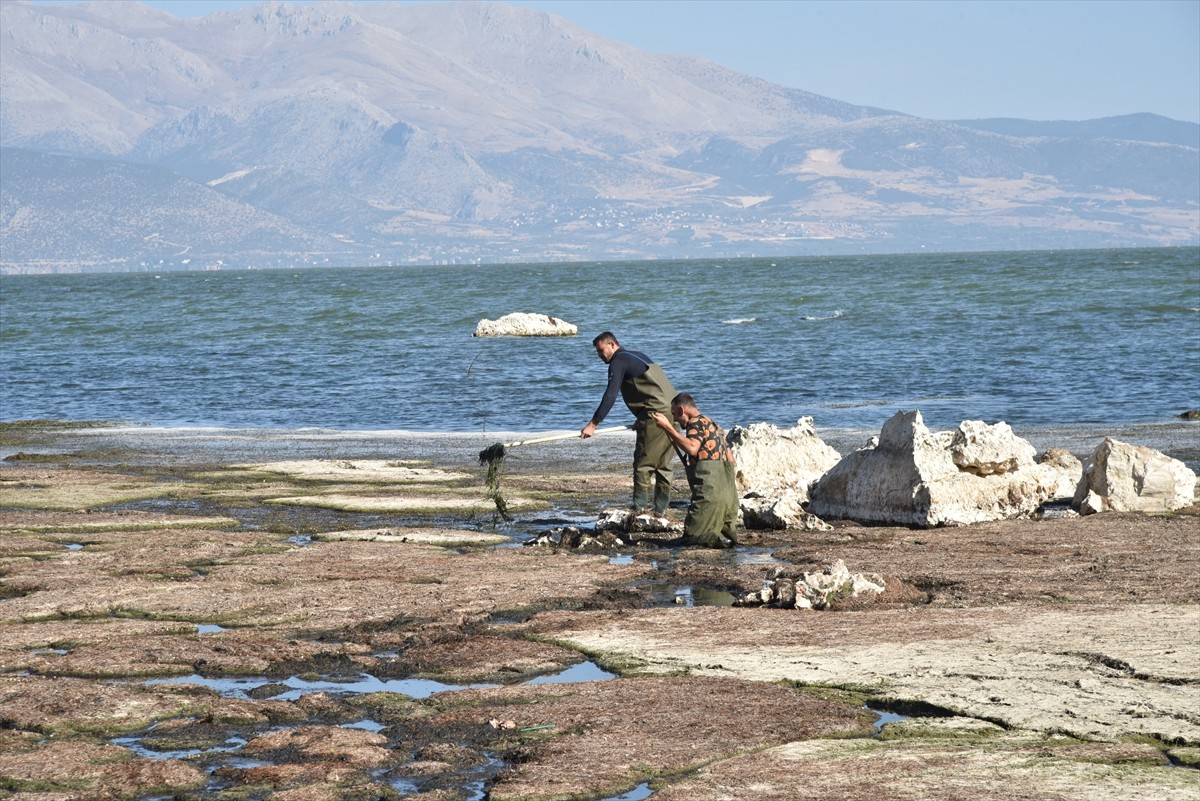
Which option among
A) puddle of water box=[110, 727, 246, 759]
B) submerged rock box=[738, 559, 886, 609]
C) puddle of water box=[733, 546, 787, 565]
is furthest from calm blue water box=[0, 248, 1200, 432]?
puddle of water box=[110, 727, 246, 759]

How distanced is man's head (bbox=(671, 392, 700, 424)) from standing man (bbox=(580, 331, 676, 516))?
0.93 metres

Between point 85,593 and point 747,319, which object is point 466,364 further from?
point 85,593

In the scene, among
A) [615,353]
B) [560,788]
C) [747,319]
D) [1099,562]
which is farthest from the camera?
[747,319]

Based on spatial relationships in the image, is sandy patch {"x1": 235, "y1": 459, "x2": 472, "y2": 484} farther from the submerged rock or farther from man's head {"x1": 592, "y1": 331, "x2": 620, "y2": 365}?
the submerged rock

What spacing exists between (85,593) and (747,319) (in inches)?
2275

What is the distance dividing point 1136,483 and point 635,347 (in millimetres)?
39472

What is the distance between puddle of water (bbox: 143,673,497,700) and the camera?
8.51 m

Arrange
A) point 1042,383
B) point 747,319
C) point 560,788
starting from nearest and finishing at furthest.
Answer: point 560,788
point 1042,383
point 747,319

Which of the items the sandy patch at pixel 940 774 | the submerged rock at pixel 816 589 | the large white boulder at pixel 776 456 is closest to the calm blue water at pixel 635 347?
the large white boulder at pixel 776 456

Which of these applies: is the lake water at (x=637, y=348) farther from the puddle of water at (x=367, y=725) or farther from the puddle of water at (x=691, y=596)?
the puddle of water at (x=367, y=725)

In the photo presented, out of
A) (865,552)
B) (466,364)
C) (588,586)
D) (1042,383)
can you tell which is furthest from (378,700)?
(466,364)

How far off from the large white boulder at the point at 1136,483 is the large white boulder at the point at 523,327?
4497cm

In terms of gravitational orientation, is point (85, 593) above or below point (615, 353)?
below

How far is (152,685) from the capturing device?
8.57m
